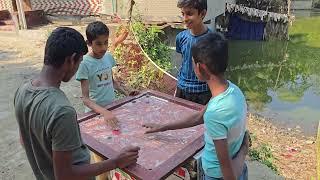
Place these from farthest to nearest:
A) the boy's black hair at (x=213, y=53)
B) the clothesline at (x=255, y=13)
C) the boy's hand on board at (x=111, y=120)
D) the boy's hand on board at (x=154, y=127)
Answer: the clothesline at (x=255, y=13) < the boy's hand on board at (x=111, y=120) < the boy's hand on board at (x=154, y=127) < the boy's black hair at (x=213, y=53)

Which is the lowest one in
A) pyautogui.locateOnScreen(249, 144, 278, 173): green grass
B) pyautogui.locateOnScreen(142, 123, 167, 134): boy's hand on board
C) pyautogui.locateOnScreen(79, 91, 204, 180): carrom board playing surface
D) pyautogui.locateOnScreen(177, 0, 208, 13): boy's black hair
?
pyautogui.locateOnScreen(249, 144, 278, 173): green grass

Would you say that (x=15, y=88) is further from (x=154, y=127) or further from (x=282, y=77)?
(x=282, y=77)

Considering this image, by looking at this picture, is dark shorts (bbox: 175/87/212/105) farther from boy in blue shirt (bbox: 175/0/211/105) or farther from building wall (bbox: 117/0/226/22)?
building wall (bbox: 117/0/226/22)

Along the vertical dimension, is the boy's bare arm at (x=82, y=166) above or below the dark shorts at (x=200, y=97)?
above

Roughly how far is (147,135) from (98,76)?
0.86 meters

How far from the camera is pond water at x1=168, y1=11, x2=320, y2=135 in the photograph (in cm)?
809

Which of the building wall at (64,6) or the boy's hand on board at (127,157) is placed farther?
the building wall at (64,6)

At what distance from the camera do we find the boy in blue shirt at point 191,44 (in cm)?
281

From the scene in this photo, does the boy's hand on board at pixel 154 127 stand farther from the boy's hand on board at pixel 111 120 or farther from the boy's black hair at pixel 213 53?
the boy's black hair at pixel 213 53

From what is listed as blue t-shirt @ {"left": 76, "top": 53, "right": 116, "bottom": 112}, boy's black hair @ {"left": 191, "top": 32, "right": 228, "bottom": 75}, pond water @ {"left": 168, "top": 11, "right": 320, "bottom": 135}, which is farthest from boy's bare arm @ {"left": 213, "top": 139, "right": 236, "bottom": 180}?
pond water @ {"left": 168, "top": 11, "right": 320, "bottom": 135}

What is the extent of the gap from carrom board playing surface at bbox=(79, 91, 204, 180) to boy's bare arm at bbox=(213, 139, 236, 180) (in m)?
0.30

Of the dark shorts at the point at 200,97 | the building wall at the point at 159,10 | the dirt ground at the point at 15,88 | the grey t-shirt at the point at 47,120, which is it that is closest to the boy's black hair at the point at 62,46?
the grey t-shirt at the point at 47,120

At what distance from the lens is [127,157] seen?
180 cm

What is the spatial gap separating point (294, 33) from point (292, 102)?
12.6 metres
